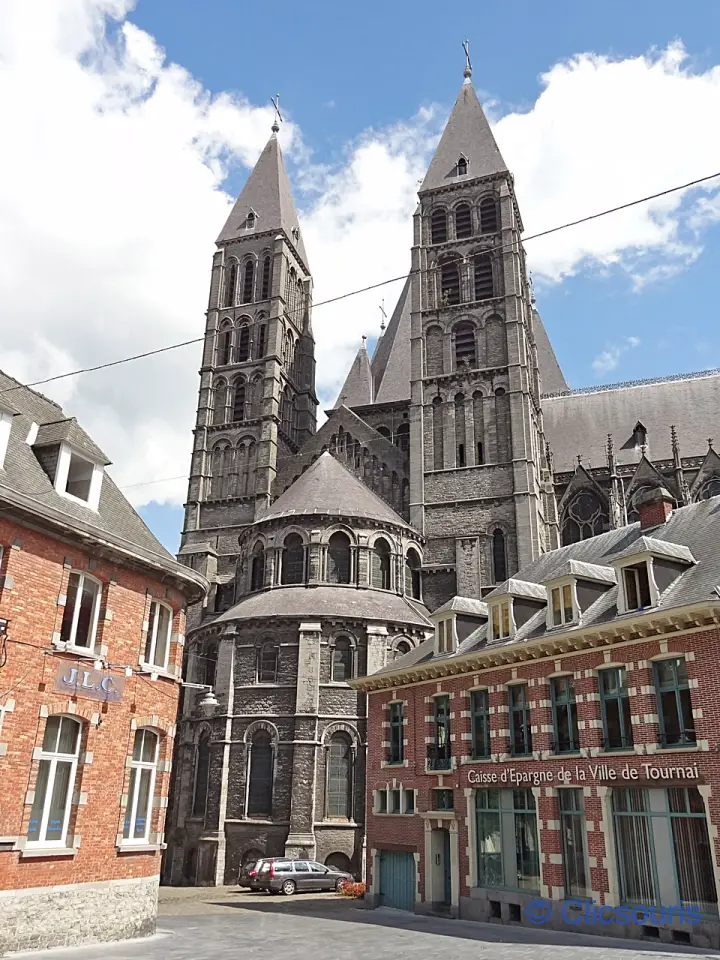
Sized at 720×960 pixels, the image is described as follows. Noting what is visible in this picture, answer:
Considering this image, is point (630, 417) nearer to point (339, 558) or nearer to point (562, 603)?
point (339, 558)

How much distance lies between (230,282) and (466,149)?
59.9 ft

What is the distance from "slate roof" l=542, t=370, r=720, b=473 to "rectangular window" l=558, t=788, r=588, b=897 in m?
32.0

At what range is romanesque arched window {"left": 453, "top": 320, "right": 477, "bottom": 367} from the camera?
44.7m

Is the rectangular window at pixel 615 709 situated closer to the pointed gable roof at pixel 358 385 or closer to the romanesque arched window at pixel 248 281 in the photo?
the pointed gable roof at pixel 358 385

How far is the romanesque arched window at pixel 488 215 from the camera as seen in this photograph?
47.4m

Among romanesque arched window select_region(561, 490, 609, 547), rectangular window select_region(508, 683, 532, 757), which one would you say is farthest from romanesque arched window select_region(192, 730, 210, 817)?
romanesque arched window select_region(561, 490, 609, 547)

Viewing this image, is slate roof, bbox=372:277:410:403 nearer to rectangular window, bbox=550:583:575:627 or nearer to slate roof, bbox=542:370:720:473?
slate roof, bbox=542:370:720:473

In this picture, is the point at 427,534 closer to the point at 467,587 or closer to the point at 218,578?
the point at 467,587

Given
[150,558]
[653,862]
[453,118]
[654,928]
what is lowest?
[654,928]

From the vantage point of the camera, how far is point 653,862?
49.9 ft

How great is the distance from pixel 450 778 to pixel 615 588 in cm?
665

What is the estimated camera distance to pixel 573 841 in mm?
16953

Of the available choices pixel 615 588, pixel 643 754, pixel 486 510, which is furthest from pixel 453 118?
pixel 643 754

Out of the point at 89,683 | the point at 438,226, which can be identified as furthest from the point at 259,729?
the point at 438,226
